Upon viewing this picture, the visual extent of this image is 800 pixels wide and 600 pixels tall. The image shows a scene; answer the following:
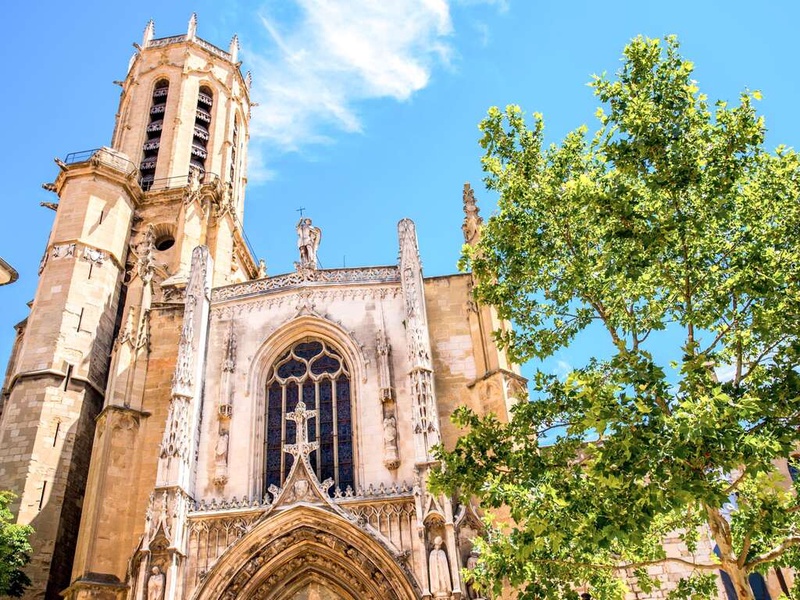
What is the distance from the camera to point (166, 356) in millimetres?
19688

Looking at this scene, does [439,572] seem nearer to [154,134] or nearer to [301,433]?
[301,433]

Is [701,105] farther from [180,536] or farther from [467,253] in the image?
[180,536]

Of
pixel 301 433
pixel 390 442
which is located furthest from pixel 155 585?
pixel 390 442

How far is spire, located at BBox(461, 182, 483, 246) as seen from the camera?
1993 cm

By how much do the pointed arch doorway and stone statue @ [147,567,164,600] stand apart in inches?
27.8

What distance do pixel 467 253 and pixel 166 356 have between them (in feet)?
35.8

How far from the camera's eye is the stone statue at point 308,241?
2061 centimetres

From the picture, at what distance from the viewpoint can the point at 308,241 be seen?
2095 centimetres

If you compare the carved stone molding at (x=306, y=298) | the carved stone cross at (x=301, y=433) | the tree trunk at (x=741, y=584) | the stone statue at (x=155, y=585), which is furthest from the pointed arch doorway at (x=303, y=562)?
the tree trunk at (x=741, y=584)

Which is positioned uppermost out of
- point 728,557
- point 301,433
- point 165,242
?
point 165,242

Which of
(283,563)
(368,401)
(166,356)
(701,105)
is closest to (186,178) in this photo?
(166,356)

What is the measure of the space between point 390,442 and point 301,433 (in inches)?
79.9

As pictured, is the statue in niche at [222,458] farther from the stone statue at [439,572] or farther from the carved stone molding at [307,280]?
the stone statue at [439,572]

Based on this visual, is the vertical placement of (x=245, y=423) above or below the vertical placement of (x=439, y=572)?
above
